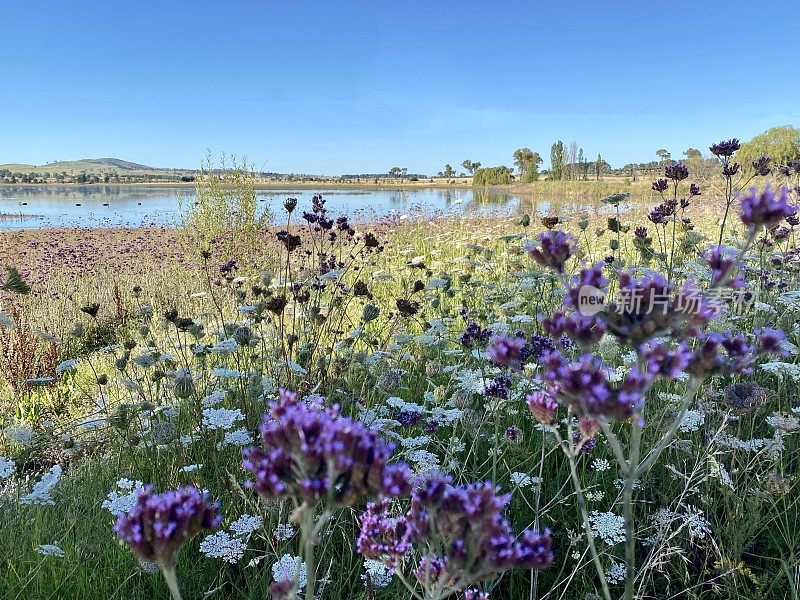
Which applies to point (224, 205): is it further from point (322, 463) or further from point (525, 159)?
point (525, 159)

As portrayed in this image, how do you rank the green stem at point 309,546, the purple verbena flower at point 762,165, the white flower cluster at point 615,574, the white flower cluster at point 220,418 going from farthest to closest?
the purple verbena flower at point 762,165 → the white flower cluster at point 220,418 → the white flower cluster at point 615,574 → the green stem at point 309,546

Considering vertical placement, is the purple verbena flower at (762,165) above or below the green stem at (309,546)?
above

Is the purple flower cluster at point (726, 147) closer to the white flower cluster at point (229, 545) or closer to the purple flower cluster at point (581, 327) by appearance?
the purple flower cluster at point (581, 327)

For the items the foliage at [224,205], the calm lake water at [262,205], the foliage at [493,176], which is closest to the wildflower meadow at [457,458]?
the calm lake water at [262,205]

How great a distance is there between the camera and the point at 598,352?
2.79m

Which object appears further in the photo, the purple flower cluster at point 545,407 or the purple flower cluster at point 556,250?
the purple flower cluster at point 556,250

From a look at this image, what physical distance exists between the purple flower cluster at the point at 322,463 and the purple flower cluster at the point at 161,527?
0.15 m

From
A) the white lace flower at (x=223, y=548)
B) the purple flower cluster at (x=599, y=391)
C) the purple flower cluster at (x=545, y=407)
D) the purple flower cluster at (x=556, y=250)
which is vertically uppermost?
the purple flower cluster at (x=556, y=250)

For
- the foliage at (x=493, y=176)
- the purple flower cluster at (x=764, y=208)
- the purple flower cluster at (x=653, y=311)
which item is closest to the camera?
the purple flower cluster at (x=653, y=311)

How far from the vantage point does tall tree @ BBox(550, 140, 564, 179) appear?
172 ft

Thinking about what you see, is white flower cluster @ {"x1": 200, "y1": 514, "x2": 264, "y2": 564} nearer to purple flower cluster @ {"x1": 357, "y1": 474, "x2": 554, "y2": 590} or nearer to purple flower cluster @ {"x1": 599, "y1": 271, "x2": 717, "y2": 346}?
purple flower cluster @ {"x1": 357, "y1": 474, "x2": 554, "y2": 590}

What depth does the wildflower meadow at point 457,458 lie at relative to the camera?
0.94 m

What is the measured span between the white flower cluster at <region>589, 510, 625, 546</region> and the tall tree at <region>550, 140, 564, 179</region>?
173 ft

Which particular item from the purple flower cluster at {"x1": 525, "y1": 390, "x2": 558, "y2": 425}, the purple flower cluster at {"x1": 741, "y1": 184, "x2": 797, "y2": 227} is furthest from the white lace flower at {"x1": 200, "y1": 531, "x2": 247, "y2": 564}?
the purple flower cluster at {"x1": 741, "y1": 184, "x2": 797, "y2": 227}
